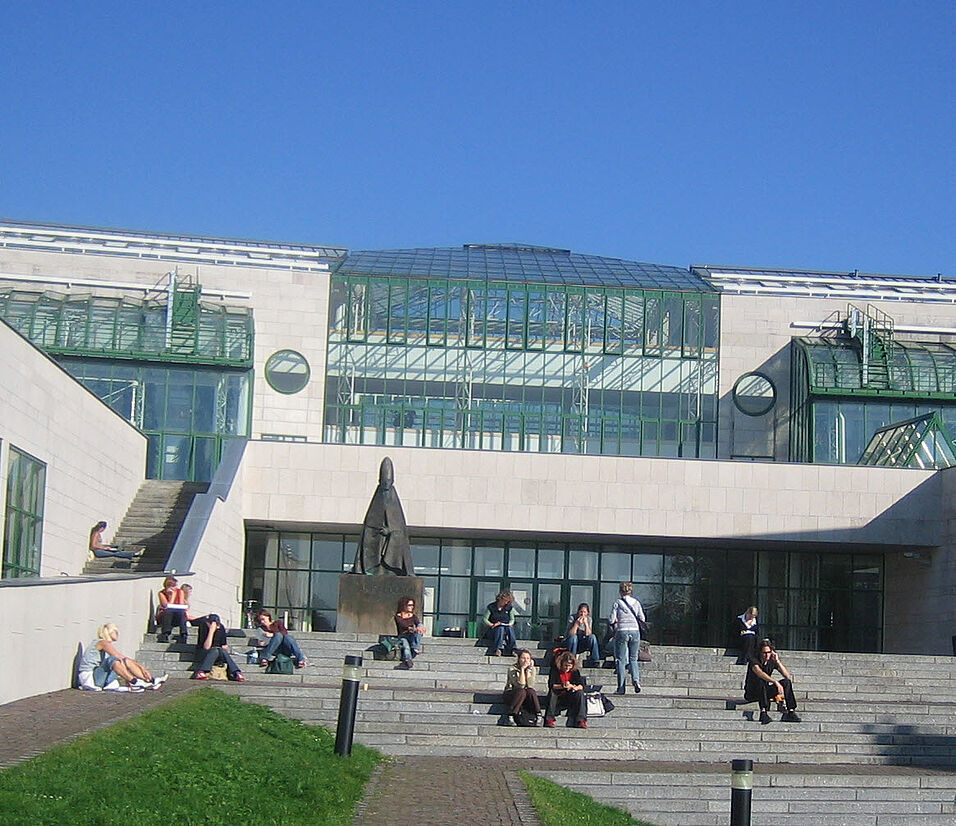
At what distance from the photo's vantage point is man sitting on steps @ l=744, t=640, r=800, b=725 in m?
19.5

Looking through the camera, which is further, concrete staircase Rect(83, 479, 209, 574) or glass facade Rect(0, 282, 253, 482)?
glass facade Rect(0, 282, 253, 482)

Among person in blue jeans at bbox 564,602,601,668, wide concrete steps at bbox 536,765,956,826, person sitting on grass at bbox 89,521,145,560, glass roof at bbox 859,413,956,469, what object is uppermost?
glass roof at bbox 859,413,956,469

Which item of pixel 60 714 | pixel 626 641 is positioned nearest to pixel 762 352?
pixel 626 641

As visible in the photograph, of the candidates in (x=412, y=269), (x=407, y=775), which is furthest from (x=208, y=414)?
(x=407, y=775)

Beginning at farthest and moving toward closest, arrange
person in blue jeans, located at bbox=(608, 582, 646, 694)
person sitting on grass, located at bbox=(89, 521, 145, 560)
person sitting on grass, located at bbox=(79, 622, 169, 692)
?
person sitting on grass, located at bbox=(89, 521, 145, 560) < person in blue jeans, located at bbox=(608, 582, 646, 694) < person sitting on grass, located at bbox=(79, 622, 169, 692)

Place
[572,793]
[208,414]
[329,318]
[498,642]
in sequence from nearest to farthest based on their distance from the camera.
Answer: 1. [572,793]
2. [498,642]
3. [208,414]
4. [329,318]

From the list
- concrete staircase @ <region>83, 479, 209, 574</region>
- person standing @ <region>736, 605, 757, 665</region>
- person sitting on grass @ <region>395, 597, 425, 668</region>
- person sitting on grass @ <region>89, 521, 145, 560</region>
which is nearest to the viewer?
person sitting on grass @ <region>395, 597, 425, 668</region>

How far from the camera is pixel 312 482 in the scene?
36844mm

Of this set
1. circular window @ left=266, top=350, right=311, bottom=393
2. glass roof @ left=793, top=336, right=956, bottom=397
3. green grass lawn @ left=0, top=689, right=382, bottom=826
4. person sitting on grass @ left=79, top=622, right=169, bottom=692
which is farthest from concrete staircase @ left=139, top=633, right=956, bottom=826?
circular window @ left=266, top=350, right=311, bottom=393

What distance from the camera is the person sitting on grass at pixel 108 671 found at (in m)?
18.7

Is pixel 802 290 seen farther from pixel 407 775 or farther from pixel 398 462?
pixel 407 775

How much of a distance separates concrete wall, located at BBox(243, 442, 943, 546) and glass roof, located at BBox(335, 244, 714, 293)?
10.7 m

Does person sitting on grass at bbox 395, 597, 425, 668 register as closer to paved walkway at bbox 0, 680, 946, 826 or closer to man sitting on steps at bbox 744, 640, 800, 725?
paved walkway at bbox 0, 680, 946, 826

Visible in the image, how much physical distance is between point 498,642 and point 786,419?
2505cm
